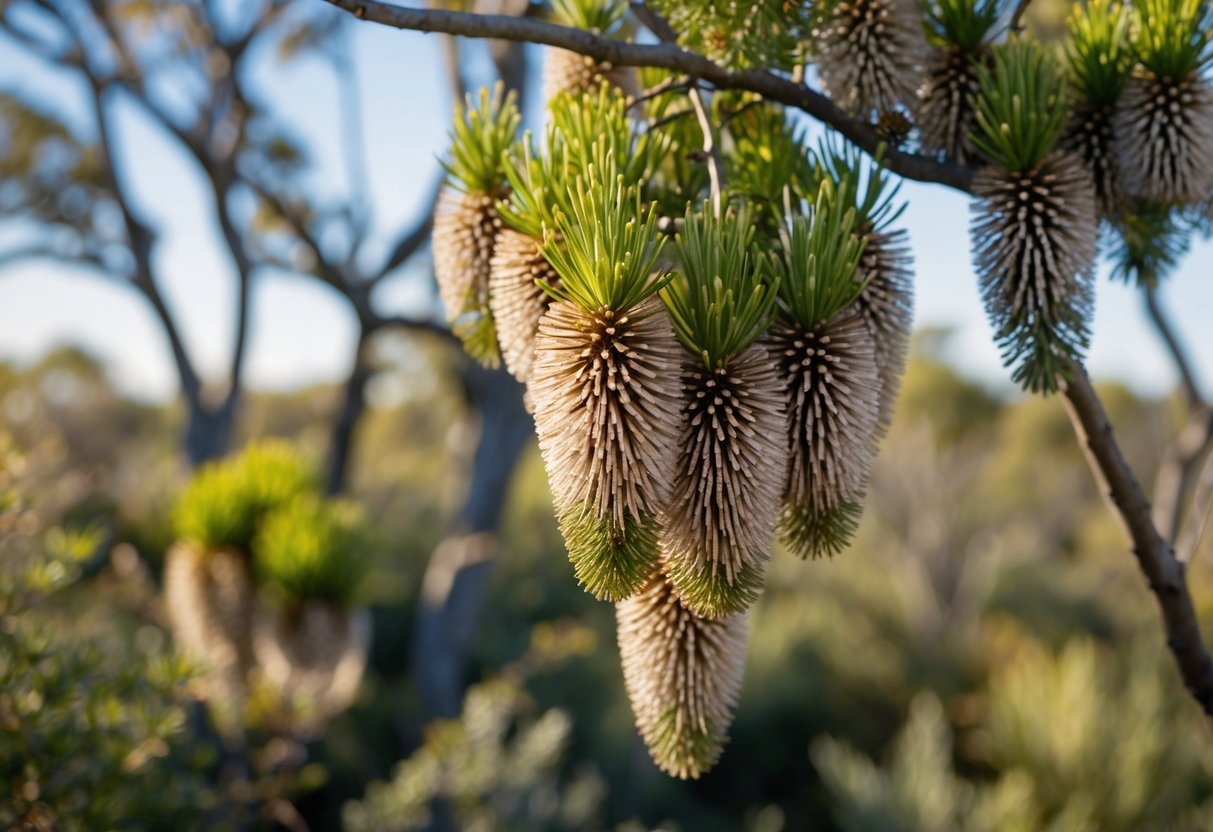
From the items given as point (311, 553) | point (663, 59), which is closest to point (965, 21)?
point (663, 59)

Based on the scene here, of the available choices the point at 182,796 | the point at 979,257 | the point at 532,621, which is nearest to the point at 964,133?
the point at 979,257

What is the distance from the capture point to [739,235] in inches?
34.6

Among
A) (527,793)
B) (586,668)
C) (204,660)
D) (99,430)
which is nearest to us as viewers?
(204,660)

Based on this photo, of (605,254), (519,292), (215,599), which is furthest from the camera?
(215,599)

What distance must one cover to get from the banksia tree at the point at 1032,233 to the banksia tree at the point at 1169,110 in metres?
0.14

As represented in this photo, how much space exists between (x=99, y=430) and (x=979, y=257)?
76.9ft

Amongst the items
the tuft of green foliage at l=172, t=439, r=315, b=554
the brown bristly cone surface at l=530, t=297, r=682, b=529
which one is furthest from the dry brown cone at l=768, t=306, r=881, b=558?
the tuft of green foliage at l=172, t=439, r=315, b=554

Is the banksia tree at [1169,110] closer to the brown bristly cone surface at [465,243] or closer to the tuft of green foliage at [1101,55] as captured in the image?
the tuft of green foliage at [1101,55]

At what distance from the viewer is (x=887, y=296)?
3.54 ft

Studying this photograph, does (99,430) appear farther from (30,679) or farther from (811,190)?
(811,190)

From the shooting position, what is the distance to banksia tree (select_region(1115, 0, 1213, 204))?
1.23 m

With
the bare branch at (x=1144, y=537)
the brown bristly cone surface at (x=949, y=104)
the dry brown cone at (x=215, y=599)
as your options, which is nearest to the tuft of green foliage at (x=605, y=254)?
the brown bristly cone surface at (x=949, y=104)

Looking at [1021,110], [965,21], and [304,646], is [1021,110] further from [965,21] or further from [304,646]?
[304,646]

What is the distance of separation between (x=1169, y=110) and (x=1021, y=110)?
0.88ft
